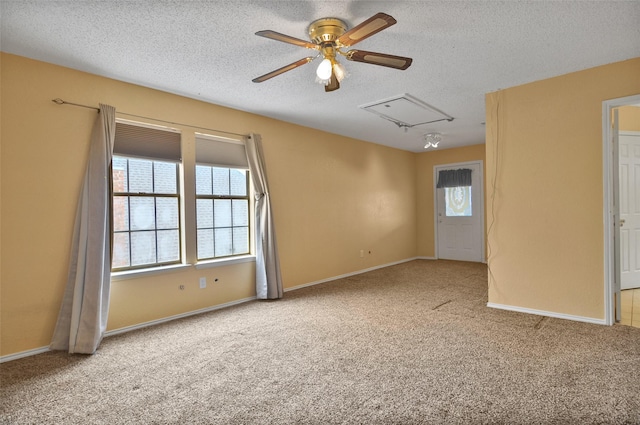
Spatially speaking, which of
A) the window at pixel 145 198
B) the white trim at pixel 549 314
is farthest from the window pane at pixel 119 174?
the white trim at pixel 549 314

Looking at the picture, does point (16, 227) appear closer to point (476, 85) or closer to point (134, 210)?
point (134, 210)

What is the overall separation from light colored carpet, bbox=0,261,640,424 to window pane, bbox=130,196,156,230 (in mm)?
1079

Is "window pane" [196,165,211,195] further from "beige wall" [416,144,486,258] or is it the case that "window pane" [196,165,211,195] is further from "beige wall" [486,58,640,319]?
"beige wall" [416,144,486,258]

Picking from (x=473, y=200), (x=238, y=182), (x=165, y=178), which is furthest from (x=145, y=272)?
(x=473, y=200)

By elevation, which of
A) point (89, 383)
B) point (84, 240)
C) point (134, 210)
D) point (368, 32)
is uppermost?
point (368, 32)

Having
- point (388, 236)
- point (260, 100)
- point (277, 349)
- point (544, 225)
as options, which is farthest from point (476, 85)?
point (388, 236)

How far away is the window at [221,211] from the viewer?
4.17m

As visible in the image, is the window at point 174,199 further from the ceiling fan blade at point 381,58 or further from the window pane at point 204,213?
the ceiling fan blade at point 381,58

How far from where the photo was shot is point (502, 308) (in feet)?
12.6

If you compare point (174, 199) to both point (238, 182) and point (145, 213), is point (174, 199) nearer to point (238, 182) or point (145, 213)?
point (145, 213)

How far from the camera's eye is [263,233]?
4504 millimetres

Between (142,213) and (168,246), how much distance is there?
0.46m

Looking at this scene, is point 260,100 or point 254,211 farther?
point 254,211

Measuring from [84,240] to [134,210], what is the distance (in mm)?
613
